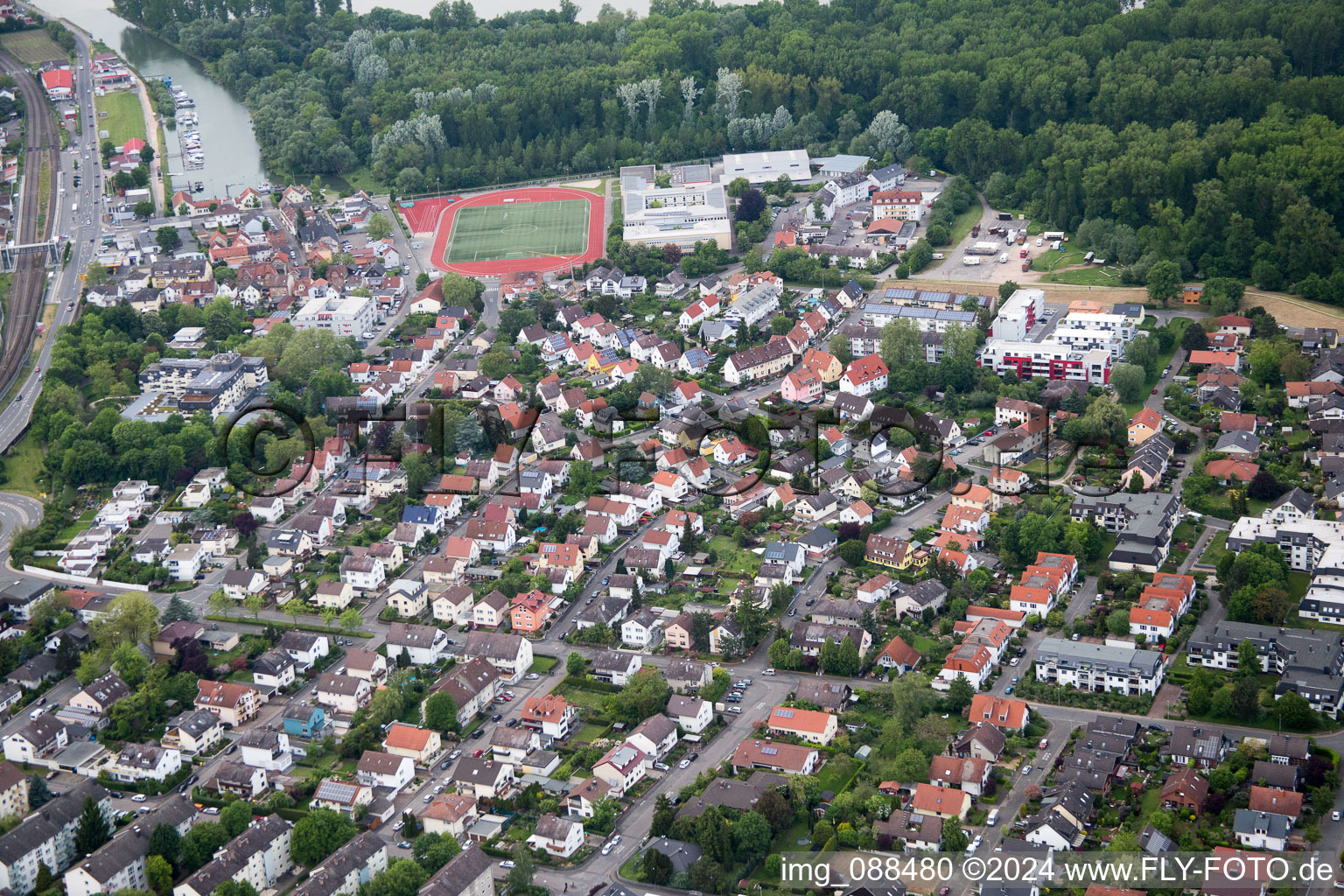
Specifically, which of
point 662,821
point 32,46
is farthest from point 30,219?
point 662,821

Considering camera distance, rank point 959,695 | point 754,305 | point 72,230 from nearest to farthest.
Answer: point 959,695, point 754,305, point 72,230

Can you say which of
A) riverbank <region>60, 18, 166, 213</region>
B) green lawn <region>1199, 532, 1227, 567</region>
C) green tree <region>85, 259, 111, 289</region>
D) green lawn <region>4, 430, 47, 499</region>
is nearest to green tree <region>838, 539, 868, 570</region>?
green lawn <region>1199, 532, 1227, 567</region>

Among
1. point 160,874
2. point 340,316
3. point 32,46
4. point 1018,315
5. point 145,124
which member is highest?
point 32,46

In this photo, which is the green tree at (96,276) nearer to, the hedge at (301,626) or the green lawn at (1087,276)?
the hedge at (301,626)

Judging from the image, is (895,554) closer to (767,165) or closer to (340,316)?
(340,316)

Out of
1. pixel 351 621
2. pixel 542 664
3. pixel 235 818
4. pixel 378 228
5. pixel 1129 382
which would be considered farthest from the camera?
pixel 378 228

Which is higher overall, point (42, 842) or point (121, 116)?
point (121, 116)

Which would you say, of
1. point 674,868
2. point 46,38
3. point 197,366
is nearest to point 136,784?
point 674,868
